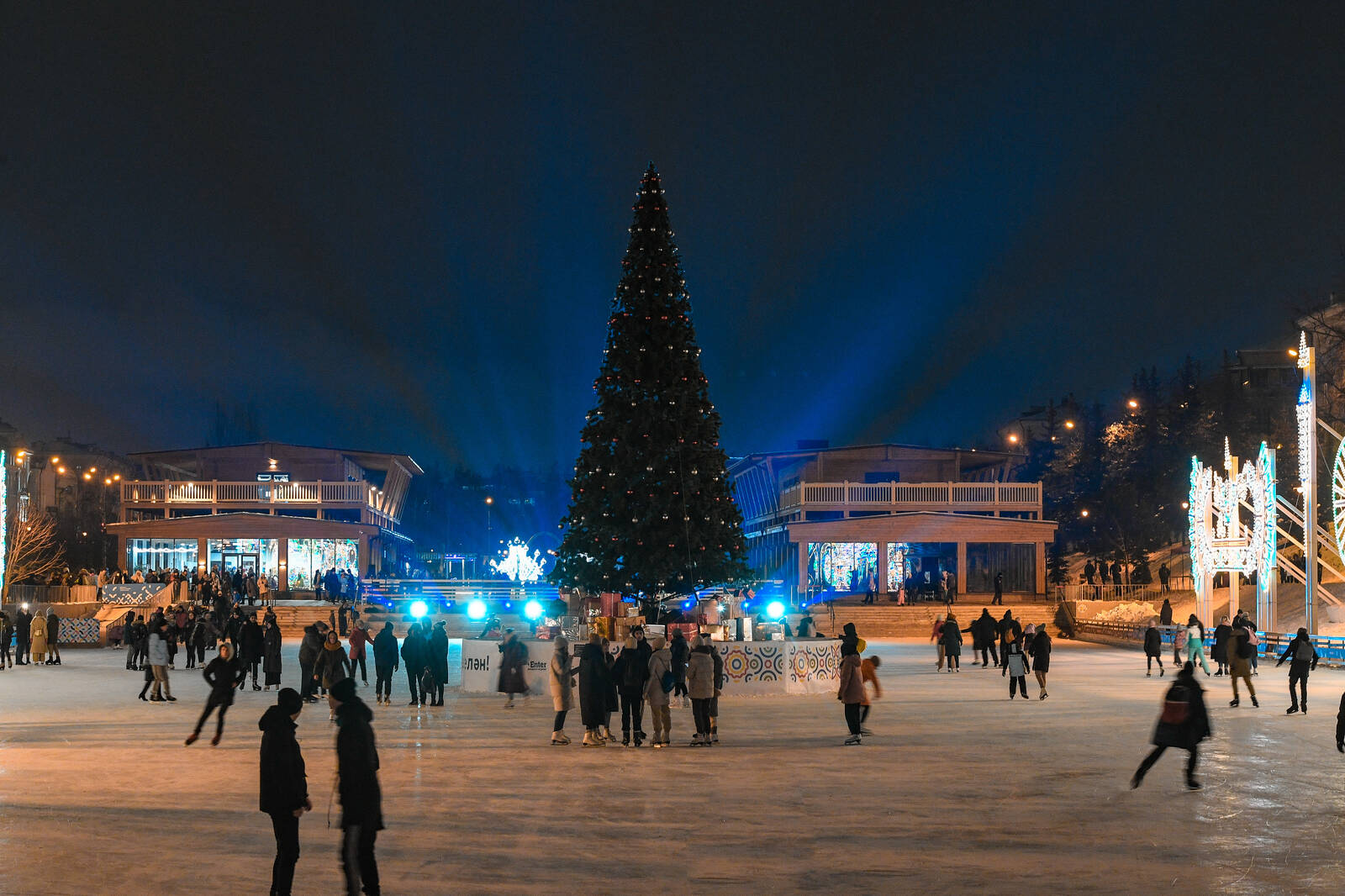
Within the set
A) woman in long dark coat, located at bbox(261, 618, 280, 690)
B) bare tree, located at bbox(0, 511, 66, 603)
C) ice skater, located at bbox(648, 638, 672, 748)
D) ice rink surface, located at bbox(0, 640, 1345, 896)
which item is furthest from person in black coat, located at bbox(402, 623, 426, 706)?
bare tree, located at bbox(0, 511, 66, 603)

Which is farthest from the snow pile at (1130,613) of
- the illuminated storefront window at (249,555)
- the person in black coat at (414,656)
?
the illuminated storefront window at (249,555)

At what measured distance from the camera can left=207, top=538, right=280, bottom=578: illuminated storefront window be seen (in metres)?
57.9

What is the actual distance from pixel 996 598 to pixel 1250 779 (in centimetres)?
3545

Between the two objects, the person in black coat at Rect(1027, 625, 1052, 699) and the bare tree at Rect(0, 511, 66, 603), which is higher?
the bare tree at Rect(0, 511, 66, 603)

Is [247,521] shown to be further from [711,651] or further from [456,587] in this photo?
[711,651]

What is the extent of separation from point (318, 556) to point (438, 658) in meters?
40.2

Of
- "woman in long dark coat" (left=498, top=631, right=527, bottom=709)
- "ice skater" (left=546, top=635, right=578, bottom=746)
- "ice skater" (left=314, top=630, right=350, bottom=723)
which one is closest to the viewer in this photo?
"ice skater" (left=546, top=635, right=578, bottom=746)

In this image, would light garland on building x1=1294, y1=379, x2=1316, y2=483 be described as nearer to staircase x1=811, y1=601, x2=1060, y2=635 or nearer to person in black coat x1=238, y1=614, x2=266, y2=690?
staircase x1=811, y1=601, x2=1060, y2=635

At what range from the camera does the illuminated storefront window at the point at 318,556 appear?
58375 millimetres

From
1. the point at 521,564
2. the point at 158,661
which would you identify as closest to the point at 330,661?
the point at 158,661

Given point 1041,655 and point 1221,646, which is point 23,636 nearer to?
point 1041,655

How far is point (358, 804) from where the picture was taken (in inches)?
312

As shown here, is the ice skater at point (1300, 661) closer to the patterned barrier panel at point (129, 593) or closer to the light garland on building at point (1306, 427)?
the light garland on building at point (1306, 427)

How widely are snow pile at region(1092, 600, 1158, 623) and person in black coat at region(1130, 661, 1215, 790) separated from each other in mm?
33856
